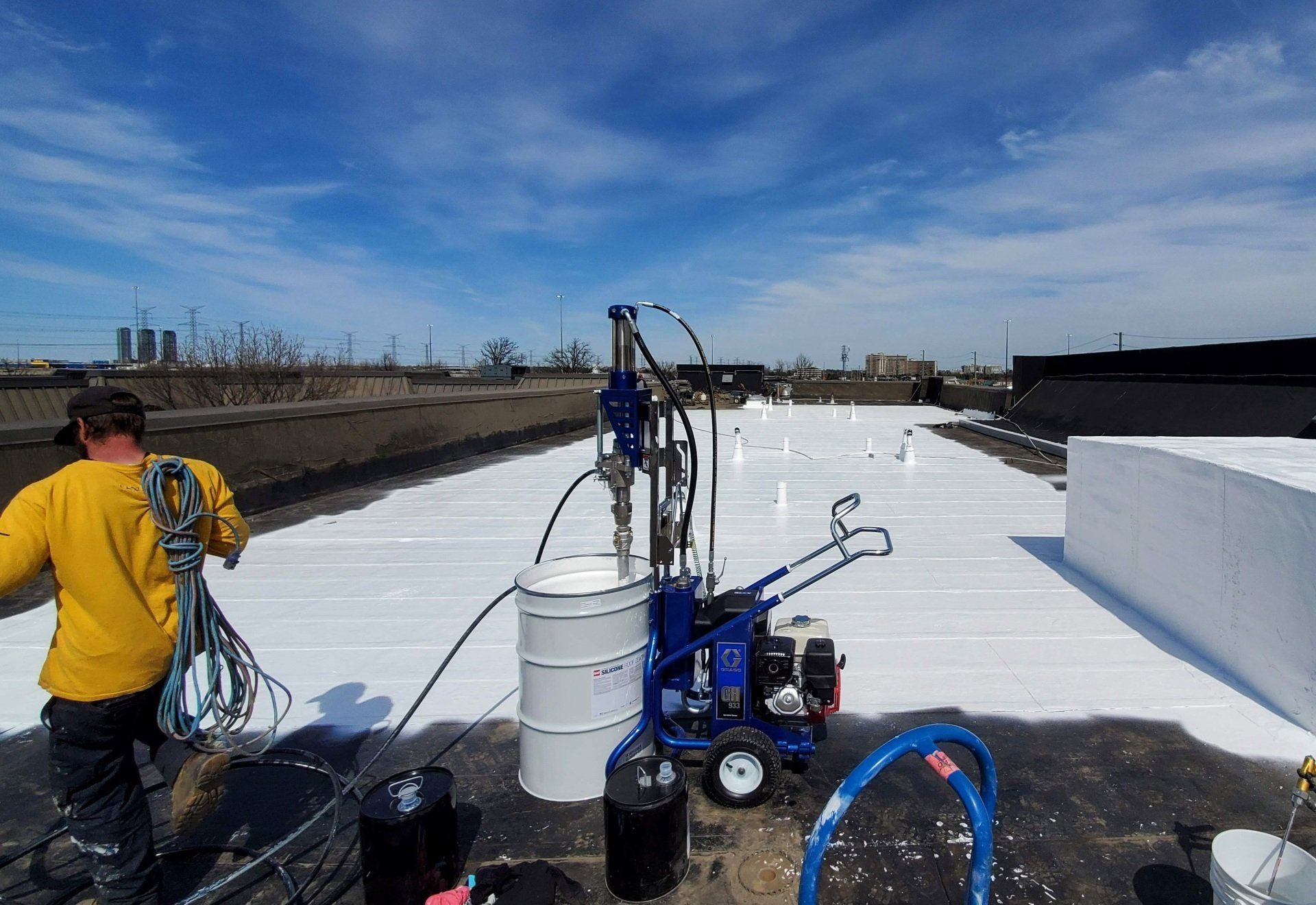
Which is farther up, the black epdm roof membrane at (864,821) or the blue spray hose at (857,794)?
the blue spray hose at (857,794)

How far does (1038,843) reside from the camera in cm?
256

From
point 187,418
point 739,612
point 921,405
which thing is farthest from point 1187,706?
point 921,405

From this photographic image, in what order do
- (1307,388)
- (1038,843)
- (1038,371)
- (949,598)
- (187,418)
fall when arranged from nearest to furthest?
(1038,843) → (949,598) → (187,418) → (1307,388) → (1038,371)

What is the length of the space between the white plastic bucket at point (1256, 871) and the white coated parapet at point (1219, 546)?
1560 mm

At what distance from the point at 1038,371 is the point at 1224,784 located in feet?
53.2

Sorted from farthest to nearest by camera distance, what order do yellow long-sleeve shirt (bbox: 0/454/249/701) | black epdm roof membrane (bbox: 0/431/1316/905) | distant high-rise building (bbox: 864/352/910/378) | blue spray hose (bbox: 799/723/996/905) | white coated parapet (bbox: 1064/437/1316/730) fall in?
1. distant high-rise building (bbox: 864/352/910/378)
2. white coated parapet (bbox: 1064/437/1316/730)
3. black epdm roof membrane (bbox: 0/431/1316/905)
4. yellow long-sleeve shirt (bbox: 0/454/249/701)
5. blue spray hose (bbox: 799/723/996/905)

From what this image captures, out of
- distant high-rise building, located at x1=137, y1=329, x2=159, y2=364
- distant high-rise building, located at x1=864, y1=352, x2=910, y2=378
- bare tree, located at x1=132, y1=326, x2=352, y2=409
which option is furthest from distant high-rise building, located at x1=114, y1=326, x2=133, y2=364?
distant high-rise building, located at x1=864, y1=352, x2=910, y2=378

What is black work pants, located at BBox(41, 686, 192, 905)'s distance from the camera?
7.08 ft

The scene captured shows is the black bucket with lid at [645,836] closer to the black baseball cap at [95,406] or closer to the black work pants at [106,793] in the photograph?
the black work pants at [106,793]

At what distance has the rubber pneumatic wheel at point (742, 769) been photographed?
9.09 ft

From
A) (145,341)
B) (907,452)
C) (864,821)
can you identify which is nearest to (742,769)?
(864,821)

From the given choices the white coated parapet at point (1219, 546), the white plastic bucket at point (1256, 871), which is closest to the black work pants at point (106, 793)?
the white plastic bucket at point (1256, 871)

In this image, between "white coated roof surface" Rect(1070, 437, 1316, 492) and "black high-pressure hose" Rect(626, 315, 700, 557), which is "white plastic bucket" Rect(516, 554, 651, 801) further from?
"white coated roof surface" Rect(1070, 437, 1316, 492)

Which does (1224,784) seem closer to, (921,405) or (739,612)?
(739,612)
